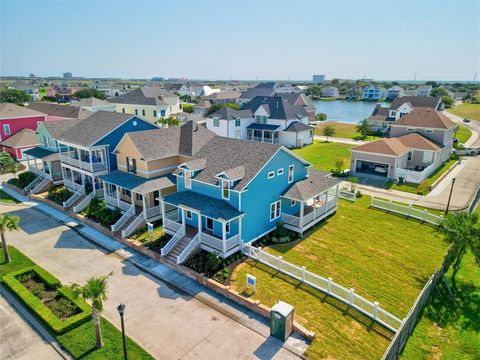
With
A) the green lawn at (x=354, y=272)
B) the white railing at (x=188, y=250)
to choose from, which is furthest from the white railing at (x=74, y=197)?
the green lawn at (x=354, y=272)

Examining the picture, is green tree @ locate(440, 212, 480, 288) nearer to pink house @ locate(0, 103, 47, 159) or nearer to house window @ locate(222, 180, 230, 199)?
house window @ locate(222, 180, 230, 199)

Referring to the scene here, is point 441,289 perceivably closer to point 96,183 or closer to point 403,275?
point 403,275

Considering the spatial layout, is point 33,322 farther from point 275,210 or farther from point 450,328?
point 450,328

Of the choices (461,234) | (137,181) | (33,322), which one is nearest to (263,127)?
(137,181)

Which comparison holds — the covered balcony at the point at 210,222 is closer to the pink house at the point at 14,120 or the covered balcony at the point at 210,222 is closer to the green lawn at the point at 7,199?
the green lawn at the point at 7,199

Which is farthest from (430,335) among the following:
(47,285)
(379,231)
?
(47,285)

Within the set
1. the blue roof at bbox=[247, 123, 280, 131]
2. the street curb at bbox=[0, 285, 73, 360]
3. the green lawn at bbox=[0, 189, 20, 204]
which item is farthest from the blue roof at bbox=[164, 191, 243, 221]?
the blue roof at bbox=[247, 123, 280, 131]
